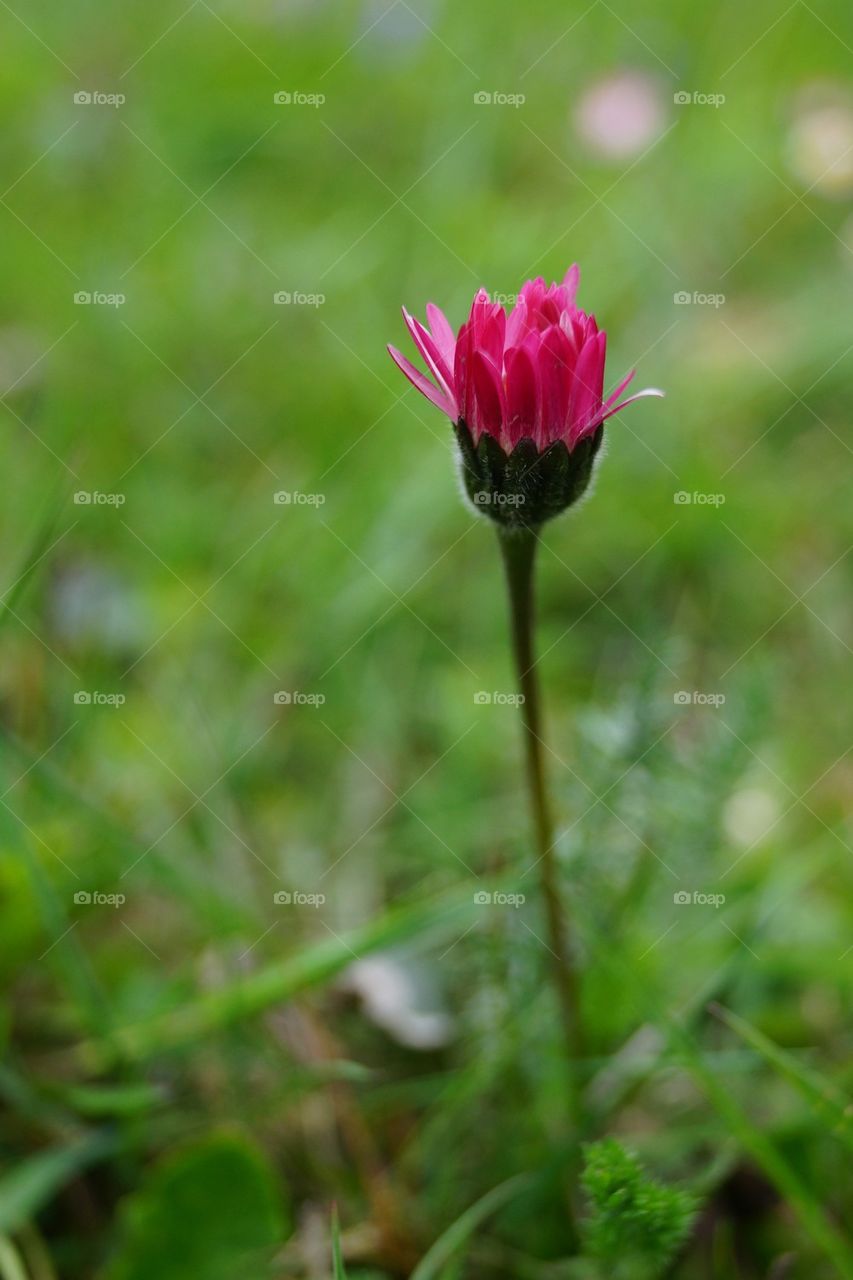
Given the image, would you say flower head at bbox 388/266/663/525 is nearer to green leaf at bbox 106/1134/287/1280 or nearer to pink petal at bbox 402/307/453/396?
pink petal at bbox 402/307/453/396

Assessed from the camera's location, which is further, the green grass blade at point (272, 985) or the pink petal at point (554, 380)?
the green grass blade at point (272, 985)

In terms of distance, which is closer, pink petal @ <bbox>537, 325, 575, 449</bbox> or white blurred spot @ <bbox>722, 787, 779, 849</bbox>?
pink petal @ <bbox>537, 325, 575, 449</bbox>

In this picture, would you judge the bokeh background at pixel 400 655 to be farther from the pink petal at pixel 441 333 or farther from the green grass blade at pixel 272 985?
the pink petal at pixel 441 333

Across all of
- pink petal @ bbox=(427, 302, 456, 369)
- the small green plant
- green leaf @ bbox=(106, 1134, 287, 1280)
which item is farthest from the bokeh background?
pink petal @ bbox=(427, 302, 456, 369)

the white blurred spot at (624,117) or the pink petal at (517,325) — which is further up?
the white blurred spot at (624,117)

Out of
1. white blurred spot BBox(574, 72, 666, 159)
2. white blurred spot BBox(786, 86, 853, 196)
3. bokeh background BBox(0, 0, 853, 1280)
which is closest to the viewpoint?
bokeh background BBox(0, 0, 853, 1280)

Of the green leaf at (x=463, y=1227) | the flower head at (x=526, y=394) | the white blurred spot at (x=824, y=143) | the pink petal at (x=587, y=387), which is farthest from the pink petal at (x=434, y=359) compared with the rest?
the white blurred spot at (x=824, y=143)
